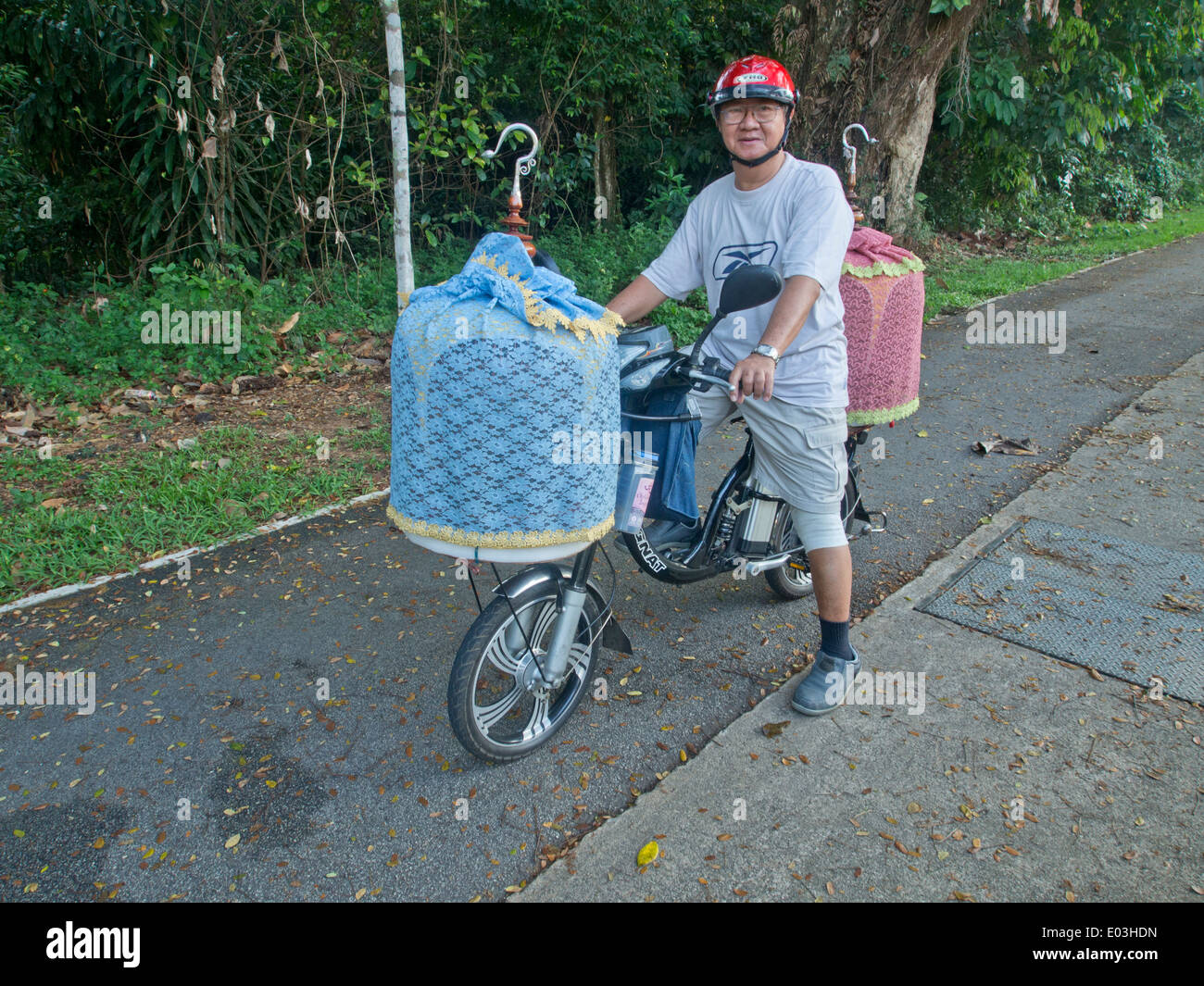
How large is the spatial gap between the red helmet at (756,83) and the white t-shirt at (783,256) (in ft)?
0.72

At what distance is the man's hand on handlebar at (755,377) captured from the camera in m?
2.60

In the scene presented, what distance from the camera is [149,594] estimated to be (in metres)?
3.90

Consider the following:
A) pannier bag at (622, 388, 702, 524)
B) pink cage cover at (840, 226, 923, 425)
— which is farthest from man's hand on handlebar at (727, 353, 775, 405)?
pink cage cover at (840, 226, 923, 425)

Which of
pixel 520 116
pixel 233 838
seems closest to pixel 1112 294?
pixel 520 116

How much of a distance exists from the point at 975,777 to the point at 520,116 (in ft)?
28.0

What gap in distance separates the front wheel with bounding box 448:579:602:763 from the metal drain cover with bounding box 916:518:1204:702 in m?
1.64

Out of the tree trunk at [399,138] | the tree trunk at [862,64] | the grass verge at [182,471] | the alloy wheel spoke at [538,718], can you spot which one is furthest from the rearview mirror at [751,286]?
the tree trunk at [862,64]

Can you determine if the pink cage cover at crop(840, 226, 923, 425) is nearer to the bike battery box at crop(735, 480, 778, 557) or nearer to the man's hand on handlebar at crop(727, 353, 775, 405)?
the bike battery box at crop(735, 480, 778, 557)

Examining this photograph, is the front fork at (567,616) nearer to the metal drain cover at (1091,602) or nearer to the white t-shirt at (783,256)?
the white t-shirt at (783,256)

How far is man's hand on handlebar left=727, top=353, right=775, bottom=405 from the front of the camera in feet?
8.52

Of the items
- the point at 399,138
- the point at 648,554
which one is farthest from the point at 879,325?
the point at 399,138

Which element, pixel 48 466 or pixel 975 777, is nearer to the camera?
pixel 975 777
